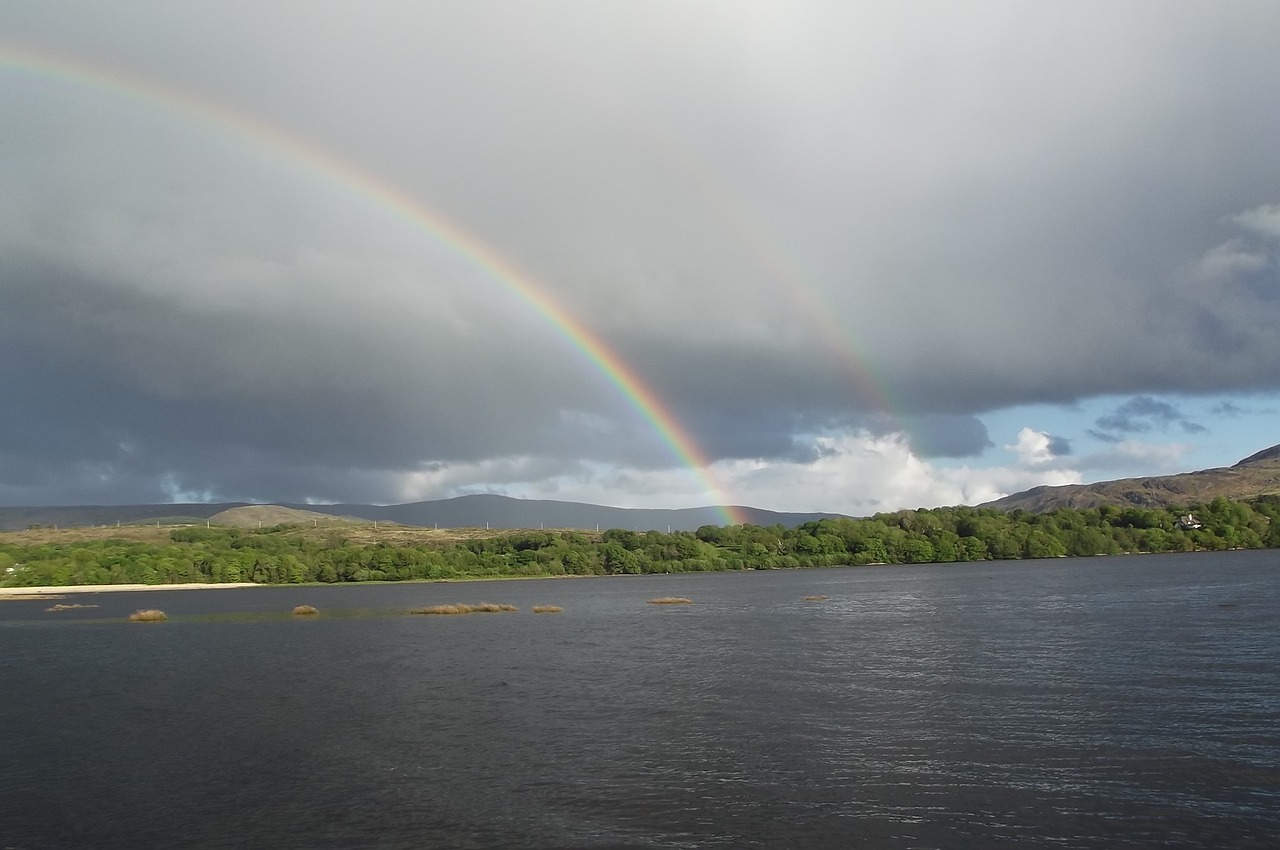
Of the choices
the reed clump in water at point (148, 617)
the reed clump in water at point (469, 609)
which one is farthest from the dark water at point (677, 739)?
the reed clump in water at point (469, 609)

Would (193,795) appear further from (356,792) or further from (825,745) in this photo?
(825,745)

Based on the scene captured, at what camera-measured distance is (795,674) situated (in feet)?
183

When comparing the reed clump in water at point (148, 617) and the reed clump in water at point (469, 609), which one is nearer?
the reed clump in water at point (148, 617)

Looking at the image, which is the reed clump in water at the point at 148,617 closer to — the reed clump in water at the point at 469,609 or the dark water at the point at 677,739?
the reed clump in water at the point at 469,609

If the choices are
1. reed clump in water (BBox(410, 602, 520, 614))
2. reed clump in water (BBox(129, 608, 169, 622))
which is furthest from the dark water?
reed clump in water (BBox(410, 602, 520, 614))

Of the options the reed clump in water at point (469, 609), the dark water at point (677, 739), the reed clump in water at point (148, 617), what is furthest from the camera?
the reed clump in water at point (469, 609)

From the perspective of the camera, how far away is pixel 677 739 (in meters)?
38.7

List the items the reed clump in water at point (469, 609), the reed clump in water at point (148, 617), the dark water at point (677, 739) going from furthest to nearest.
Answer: the reed clump in water at point (469, 609), the reed clump in water at point (148, 617), the dark water at point (677, 739)

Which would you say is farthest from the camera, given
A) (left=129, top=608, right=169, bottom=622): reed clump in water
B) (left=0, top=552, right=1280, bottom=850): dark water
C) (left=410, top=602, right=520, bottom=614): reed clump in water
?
(left=410, top=602, right=520, bottom=614): reed clump in water

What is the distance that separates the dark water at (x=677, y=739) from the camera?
26875 millimetres

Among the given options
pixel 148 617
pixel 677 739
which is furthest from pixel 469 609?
pixel 677 739

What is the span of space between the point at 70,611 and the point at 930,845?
165m

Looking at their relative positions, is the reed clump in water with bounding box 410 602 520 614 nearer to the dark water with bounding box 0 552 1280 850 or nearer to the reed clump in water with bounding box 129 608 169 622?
the reed clump in water with bounding box 129 608 169 622

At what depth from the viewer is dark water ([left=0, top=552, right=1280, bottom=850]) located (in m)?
26.9
